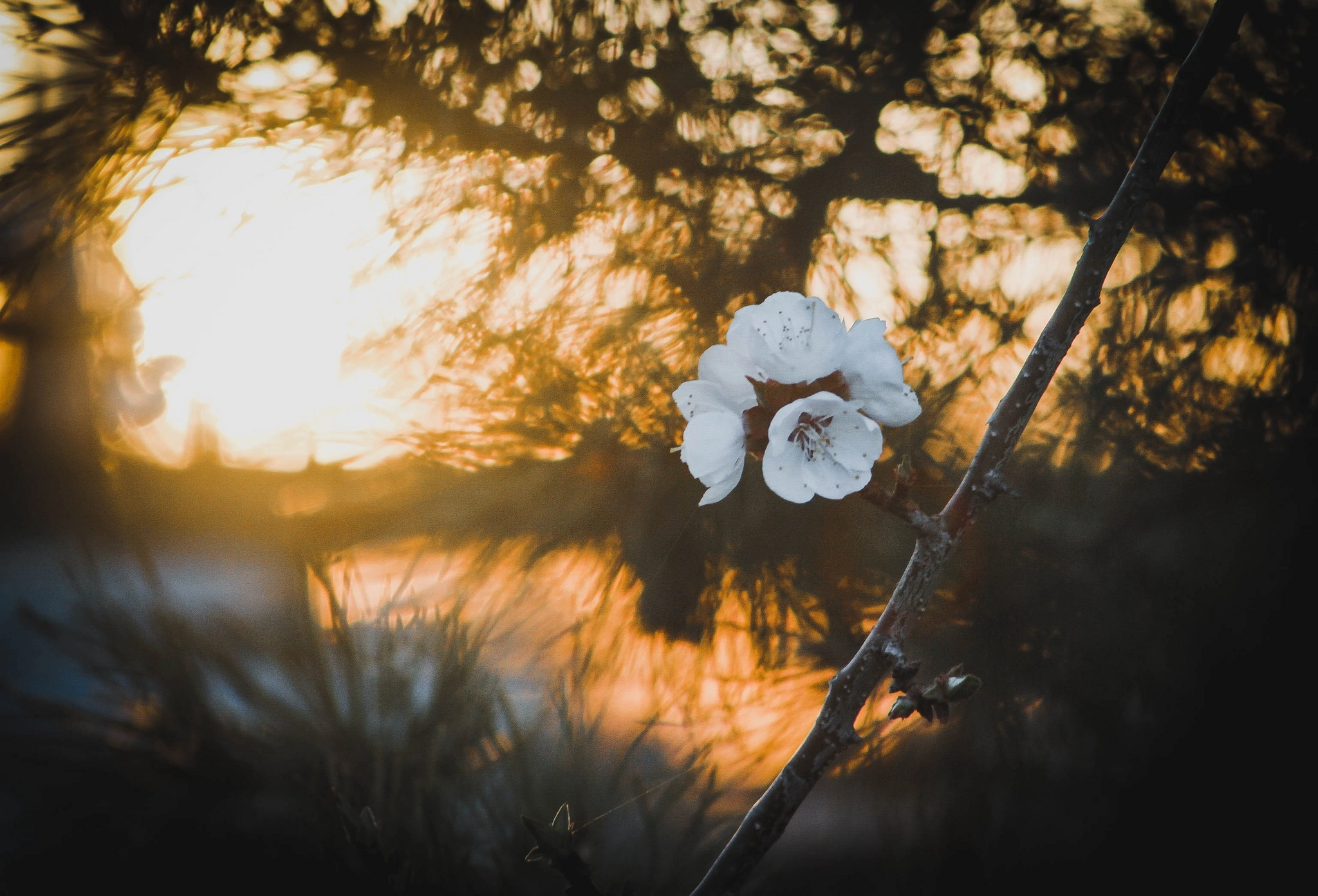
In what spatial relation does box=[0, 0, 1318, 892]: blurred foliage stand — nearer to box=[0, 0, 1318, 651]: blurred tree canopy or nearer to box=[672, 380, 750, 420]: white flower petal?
box=[0, 0, 1318, 651]: blurred tree canopy

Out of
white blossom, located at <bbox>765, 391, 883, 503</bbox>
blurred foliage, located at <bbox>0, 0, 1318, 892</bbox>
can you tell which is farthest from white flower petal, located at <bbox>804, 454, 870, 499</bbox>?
blurred foliage, located at <bbox>0, 0, 1318, 892</bbox>

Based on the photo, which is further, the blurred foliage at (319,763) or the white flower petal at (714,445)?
the blurred foliage at (319,763)

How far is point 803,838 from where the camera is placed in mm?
354

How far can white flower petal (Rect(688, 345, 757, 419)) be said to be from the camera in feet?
0.62

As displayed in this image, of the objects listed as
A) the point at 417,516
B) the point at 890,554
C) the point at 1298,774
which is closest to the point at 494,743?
the point at 417,516

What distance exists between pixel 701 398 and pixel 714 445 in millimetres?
19

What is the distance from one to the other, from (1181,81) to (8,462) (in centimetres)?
55

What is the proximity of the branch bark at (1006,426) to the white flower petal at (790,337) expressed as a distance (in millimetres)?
51

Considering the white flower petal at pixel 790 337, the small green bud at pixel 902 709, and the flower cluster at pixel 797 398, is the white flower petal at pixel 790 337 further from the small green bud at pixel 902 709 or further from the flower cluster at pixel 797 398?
the small green bud at pixel 902 709

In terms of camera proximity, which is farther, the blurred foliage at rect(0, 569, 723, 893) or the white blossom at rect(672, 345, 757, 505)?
the blurred foliage at rect(0, 569, 723, 893)

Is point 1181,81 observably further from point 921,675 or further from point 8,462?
point 8,462

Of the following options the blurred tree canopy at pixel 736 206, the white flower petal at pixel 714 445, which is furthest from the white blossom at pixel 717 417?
the blurred tree canopy at pixel 736 206

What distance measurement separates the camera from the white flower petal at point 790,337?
0.18 m

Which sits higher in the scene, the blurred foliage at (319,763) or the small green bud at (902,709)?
the small green bud at (902,709)
